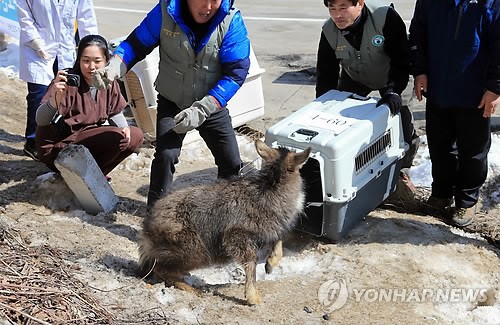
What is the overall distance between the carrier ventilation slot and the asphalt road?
649mm

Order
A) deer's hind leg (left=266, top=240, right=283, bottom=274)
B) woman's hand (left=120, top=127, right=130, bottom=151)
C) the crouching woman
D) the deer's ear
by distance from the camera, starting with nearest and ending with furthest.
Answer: the deer's ear < deer's hind leg (left=266, top=240, right=283, bottom=274) < the crouching woman < woman's hand (left=120, top=127, right=130, bottom=151)

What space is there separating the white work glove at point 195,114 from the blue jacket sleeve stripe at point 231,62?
0.24 feet

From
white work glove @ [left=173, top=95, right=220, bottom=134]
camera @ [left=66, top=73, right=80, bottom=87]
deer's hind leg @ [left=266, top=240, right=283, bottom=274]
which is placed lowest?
deer's hind leg @ [left=266, top=240, right=283, bottom=274]

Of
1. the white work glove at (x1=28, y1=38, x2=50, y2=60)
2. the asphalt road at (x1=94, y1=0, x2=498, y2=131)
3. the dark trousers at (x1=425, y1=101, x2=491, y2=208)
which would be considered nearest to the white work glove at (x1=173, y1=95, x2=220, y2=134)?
the dark trousers at (x1=425, y1=101, x2=491, y2=208)

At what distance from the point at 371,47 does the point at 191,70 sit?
1.38 metres

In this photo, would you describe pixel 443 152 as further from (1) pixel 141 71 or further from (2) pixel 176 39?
(1) pixel 141 71

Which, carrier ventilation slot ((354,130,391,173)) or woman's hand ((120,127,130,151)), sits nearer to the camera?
carrier ventilation slot ((354,130,391,173))

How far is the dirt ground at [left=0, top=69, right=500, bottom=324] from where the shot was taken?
3926 mm

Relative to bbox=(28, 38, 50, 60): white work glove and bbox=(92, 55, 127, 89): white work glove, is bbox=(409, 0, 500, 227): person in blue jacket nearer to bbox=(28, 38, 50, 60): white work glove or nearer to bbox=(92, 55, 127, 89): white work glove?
bbox=(92, 55, 127, 89): white work glove

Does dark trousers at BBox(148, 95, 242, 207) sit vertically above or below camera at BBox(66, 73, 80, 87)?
below

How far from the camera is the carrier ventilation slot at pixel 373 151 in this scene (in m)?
4.94

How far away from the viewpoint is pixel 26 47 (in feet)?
20.9

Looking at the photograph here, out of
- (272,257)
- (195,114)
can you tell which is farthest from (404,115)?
(195,114)

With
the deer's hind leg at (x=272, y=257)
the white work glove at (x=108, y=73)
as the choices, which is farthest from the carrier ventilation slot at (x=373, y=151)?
the white work glove at (x=108, y=73)
